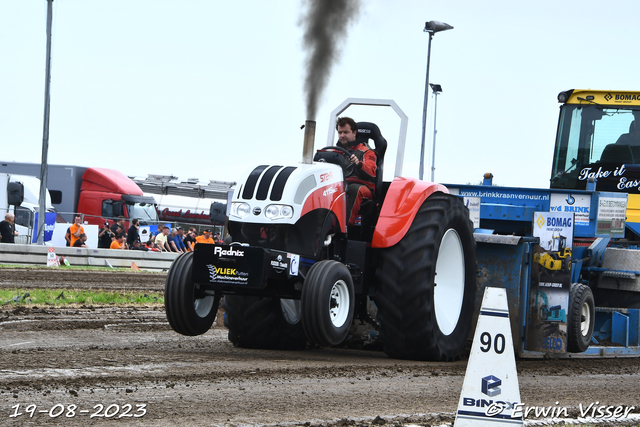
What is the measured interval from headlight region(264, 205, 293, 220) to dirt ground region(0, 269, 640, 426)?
1172 millimetres

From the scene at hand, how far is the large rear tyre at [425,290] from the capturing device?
23.9 feet

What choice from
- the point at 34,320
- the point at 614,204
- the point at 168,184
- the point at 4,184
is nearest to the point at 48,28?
the point at 4,184

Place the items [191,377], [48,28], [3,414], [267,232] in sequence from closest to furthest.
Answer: [3,414]
[191,377]
[267,232]
[48,28]

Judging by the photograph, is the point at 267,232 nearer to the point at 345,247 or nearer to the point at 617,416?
the point at 345,247

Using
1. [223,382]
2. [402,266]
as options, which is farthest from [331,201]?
[223,382]

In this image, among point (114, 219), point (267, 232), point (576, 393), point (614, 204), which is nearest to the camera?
point (576, 393)

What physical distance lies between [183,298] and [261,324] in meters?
1.26

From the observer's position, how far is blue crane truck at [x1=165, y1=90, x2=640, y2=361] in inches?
269

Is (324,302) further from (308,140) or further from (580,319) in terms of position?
(580,319)

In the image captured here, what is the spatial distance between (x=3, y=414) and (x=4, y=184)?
22.1 metres

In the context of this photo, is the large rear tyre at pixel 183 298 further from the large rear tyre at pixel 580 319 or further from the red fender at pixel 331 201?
the large rear tyre at pixel 580 319

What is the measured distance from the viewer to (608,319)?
367 inches

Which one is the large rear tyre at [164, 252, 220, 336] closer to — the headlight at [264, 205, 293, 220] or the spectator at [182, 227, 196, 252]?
the headlight at [264, 205, 293, 220]

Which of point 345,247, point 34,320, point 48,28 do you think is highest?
point 48,28
